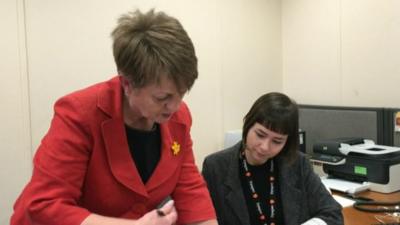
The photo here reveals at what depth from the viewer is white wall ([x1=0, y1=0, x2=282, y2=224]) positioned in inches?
90.9

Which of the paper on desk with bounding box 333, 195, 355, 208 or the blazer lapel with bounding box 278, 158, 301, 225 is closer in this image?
the blazer lapel with bounding box 278, 158, 301, 225

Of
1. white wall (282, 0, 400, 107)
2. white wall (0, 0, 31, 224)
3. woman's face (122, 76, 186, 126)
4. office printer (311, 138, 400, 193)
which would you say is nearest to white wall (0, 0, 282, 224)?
white wall (0, 0, 31, 224)

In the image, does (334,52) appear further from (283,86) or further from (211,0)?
(211,0)

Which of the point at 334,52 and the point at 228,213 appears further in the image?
the point at 334,52

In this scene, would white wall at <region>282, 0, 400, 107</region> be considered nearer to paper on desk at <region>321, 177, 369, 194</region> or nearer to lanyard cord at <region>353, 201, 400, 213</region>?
paper on desk at <region>321, 177, 369, 194</region>

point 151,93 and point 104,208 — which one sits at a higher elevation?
point 151,93

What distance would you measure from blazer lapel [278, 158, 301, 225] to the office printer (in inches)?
33.1

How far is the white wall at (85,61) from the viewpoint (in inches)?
90.9

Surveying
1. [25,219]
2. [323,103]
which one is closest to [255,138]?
[25,219]

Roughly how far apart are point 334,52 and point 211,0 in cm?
105

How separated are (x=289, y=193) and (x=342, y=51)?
5.44 ft

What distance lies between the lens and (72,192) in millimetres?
912

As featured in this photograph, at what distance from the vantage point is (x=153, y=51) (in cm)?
86

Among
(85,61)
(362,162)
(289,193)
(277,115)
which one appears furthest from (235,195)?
(85,61)
